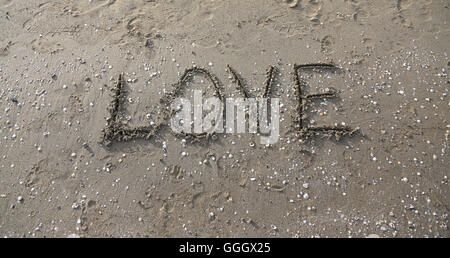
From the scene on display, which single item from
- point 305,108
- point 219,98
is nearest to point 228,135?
point 219,98

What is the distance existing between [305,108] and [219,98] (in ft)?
4.37

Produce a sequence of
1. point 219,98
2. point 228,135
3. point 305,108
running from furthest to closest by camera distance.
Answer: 1. point 219,98
2. point 305,108
3. point 228,135

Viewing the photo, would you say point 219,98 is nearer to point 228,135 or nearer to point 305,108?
point 228,135

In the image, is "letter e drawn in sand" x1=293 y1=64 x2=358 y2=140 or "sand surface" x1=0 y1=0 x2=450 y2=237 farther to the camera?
"letter e drawn in sand" x1=293 y1=64 x2=358 y2=140

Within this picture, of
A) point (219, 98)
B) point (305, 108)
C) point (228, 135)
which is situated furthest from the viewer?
point (219, 98)

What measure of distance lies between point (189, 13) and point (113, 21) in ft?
4.64

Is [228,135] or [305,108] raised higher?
[305,108]

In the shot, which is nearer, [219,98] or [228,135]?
[228,135]

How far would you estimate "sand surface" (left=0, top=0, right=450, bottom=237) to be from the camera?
3.53 meters

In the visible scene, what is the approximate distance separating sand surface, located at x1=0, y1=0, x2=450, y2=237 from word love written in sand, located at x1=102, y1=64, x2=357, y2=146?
0.31 ft

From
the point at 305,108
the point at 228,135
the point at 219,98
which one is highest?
the point at 219,98

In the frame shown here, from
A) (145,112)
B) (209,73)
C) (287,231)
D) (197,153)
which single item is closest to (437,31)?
(209,73)

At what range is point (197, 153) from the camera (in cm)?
385

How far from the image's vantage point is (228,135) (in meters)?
3.95
